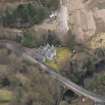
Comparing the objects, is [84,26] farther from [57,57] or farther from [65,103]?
[65,103]

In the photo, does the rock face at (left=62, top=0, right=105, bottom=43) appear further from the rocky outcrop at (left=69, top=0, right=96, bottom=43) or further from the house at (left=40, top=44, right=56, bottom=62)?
the house at (left=40, top=44, right=56, bottom=62)

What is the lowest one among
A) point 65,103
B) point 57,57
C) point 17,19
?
point 65,103

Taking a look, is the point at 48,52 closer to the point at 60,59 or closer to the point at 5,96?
the point at 60,59

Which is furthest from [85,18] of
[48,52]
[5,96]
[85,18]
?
[5,96]

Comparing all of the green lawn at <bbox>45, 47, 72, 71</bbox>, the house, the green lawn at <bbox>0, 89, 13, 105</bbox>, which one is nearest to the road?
the green lawn at <bbox>45, 47, 72, 71</bbox>

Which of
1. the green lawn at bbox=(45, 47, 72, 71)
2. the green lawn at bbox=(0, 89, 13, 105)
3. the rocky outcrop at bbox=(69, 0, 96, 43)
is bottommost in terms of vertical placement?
the green lawn at bbox=(0, 89, 13, 105)

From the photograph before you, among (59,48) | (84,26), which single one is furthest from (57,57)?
(84,26)

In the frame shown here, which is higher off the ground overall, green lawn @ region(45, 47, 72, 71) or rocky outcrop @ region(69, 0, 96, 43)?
rocky outcrop @ region(69, 0, 96, 43)

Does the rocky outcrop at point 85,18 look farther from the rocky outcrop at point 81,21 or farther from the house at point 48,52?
the house at point 48,52
